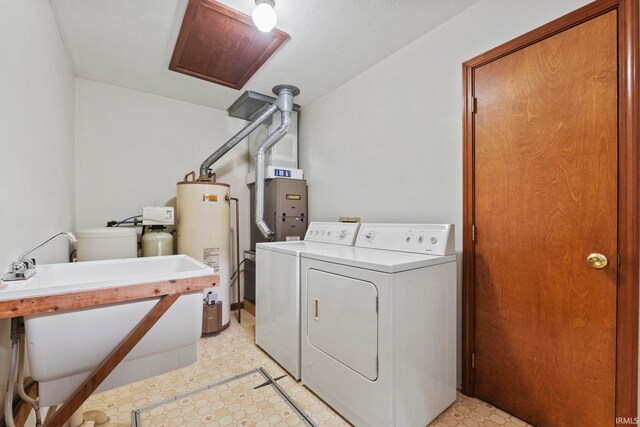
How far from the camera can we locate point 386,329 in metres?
1.38

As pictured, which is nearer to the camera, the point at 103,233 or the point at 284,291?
the point at 284,291

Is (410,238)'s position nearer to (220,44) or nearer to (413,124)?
(413,124)

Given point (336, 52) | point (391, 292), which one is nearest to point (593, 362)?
point (391, 292)

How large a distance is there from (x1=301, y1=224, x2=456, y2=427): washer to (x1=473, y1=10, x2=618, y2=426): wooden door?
0.91 feet

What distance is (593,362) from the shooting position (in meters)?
1.35

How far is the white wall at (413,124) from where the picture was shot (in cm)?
176

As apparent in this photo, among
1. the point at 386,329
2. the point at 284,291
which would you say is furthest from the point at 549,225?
the point at 284,291

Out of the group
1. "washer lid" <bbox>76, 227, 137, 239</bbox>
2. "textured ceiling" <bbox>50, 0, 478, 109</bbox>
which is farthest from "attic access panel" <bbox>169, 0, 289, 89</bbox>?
"washer lid" <bbox>76, 227, 137, 239</bbox>

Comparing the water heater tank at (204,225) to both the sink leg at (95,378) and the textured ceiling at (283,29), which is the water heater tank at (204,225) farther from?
the sink leg at (95,378)

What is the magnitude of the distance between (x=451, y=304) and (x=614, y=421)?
810 millimetres

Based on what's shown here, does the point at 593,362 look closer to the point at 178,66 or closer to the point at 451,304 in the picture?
the point at 451,304

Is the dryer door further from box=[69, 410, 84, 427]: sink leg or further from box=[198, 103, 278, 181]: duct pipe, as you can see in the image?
box=[198, 103, 278, 181]: duct pipe

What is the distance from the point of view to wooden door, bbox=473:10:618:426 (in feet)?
4.35

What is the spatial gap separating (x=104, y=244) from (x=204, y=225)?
800 millimetres
